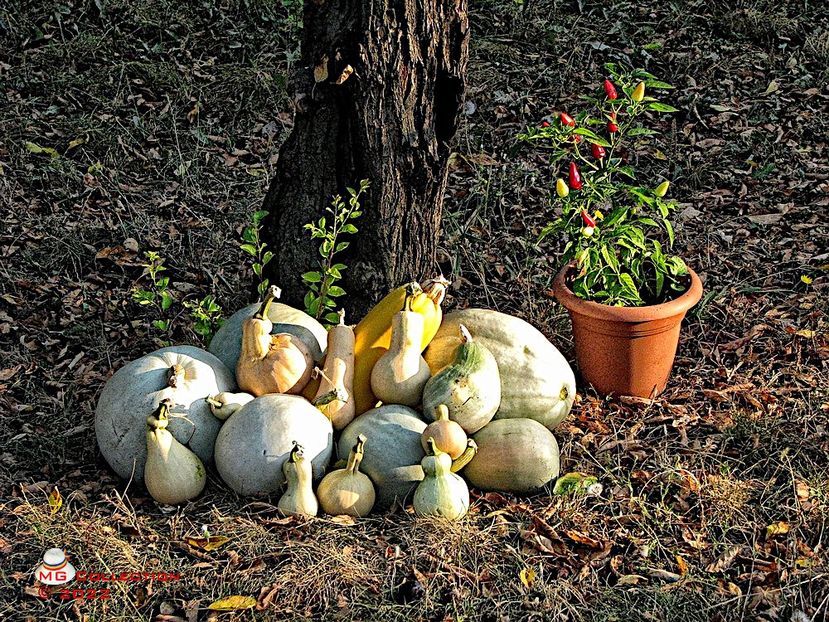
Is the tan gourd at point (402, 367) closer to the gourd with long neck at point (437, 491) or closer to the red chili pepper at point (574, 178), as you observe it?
the gourd with long neck at point (437, 491)

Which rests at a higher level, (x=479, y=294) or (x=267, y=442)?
(x=267, y=442)

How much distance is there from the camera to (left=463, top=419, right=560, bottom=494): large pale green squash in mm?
3463

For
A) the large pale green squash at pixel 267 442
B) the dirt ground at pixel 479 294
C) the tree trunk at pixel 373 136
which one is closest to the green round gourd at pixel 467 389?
the dirt ground at pixel 479 294

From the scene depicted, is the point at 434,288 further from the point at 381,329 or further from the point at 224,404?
the point at 224,404

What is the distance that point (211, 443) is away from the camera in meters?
3.51

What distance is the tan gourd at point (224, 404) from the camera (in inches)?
137

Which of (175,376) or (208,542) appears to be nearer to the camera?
(208,542)

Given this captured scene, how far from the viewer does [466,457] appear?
338cm

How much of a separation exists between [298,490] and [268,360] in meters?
0.53

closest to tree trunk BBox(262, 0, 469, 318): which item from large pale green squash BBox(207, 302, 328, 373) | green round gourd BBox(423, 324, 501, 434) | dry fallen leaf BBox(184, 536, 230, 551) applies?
large pale green squash BBox(207, 302, 328, 373)

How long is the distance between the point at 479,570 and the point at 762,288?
2506 mm

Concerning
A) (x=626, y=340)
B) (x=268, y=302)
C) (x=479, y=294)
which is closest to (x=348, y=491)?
(x=268, y=302)

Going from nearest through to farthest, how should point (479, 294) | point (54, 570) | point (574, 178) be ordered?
point (54, 570) → point (574, 178) → point (479, 294)

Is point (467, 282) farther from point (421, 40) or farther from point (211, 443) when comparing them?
point (211, 443)
